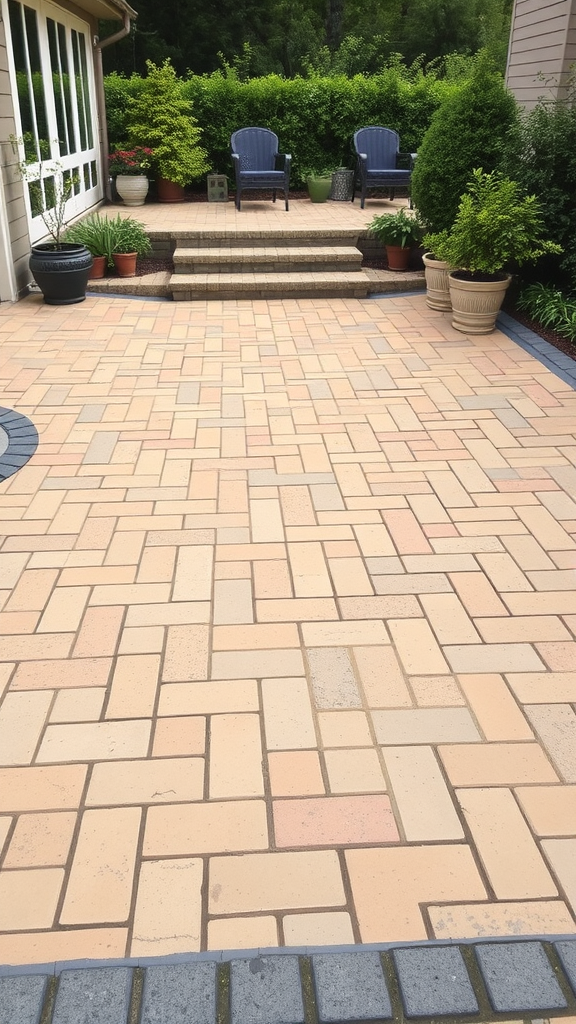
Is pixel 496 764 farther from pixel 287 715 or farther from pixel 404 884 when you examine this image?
pixel 287 715

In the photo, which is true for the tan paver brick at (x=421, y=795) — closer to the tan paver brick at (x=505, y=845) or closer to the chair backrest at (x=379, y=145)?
the tan paver brick at (x=505, y=845)

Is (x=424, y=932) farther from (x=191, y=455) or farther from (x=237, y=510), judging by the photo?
(x=191, y=455)

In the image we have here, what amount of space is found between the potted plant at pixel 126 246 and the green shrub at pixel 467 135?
2589mm

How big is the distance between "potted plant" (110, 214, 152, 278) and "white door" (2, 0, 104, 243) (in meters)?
0.55

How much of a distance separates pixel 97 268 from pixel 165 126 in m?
3.50

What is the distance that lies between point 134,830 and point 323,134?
10467 millimetres

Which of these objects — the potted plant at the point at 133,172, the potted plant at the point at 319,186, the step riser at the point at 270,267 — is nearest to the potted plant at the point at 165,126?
the potted plant at the point at 133,172

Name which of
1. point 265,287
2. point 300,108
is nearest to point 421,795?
point 265,287

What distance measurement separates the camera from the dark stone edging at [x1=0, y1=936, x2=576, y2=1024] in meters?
1.41

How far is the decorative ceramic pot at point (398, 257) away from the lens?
733 cm

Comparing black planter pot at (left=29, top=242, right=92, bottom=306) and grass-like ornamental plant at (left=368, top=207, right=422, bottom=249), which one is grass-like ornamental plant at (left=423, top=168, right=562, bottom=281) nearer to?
grass-like ornamental plant at (left=368, top=207, right=422, bottom=249)

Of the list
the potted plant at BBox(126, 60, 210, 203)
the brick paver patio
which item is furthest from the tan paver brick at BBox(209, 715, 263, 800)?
the potted plant at BBox(126, 60, 210, 203)

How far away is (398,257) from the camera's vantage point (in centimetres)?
739

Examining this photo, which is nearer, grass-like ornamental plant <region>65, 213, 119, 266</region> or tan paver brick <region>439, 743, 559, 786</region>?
tan paver brick <region>439, 743, 559, 786</region>
